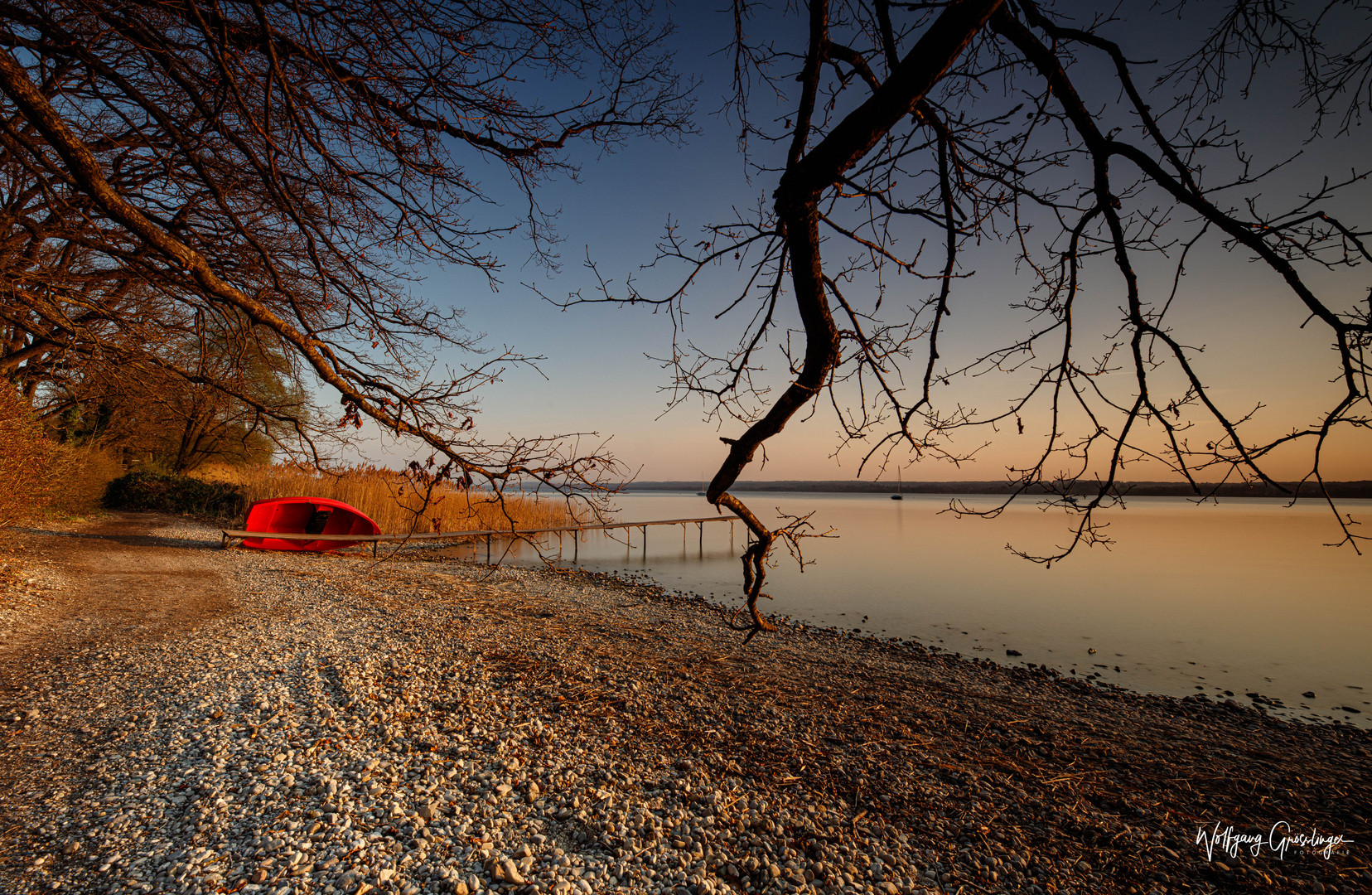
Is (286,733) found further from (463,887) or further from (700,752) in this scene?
(700,752)

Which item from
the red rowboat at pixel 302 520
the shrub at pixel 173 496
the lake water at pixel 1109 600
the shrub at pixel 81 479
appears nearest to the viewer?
the lake water at pixel 1109 600

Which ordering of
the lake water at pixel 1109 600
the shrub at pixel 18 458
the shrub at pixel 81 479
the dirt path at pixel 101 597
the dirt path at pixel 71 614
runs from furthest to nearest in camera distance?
the shrub at pixel 81 479
the lake water at pixel 1109 600
the shrub at pixel 18 458
the dirt path at pixel 101 597
the dirt path at pixel 71 614

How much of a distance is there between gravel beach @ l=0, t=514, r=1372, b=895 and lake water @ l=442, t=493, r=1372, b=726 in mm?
1774

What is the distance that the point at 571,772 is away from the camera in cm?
329

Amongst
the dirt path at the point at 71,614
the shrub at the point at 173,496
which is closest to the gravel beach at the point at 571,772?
the dirt path at the point at 71,614

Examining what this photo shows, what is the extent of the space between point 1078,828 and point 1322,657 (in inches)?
437

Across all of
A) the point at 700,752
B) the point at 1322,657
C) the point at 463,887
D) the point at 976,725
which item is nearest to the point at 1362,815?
the point at 976,725

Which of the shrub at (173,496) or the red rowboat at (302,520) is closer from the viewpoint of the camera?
the red rowboat at (302,520)

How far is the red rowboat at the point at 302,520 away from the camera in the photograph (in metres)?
11.7

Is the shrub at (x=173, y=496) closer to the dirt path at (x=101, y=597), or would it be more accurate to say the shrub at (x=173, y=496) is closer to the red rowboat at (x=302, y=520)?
the red rowboat at (x=302, y=520)

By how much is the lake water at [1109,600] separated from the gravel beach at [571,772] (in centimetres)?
177

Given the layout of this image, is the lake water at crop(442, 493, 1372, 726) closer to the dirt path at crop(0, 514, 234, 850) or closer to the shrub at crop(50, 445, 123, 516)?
the dirt path at crop(0, 514, 234, 850)

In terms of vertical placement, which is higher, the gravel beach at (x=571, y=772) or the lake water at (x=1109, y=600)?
the gravel beach at (x=571, y=772)

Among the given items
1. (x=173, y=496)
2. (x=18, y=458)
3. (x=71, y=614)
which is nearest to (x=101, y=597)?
(x=71, y=614)
